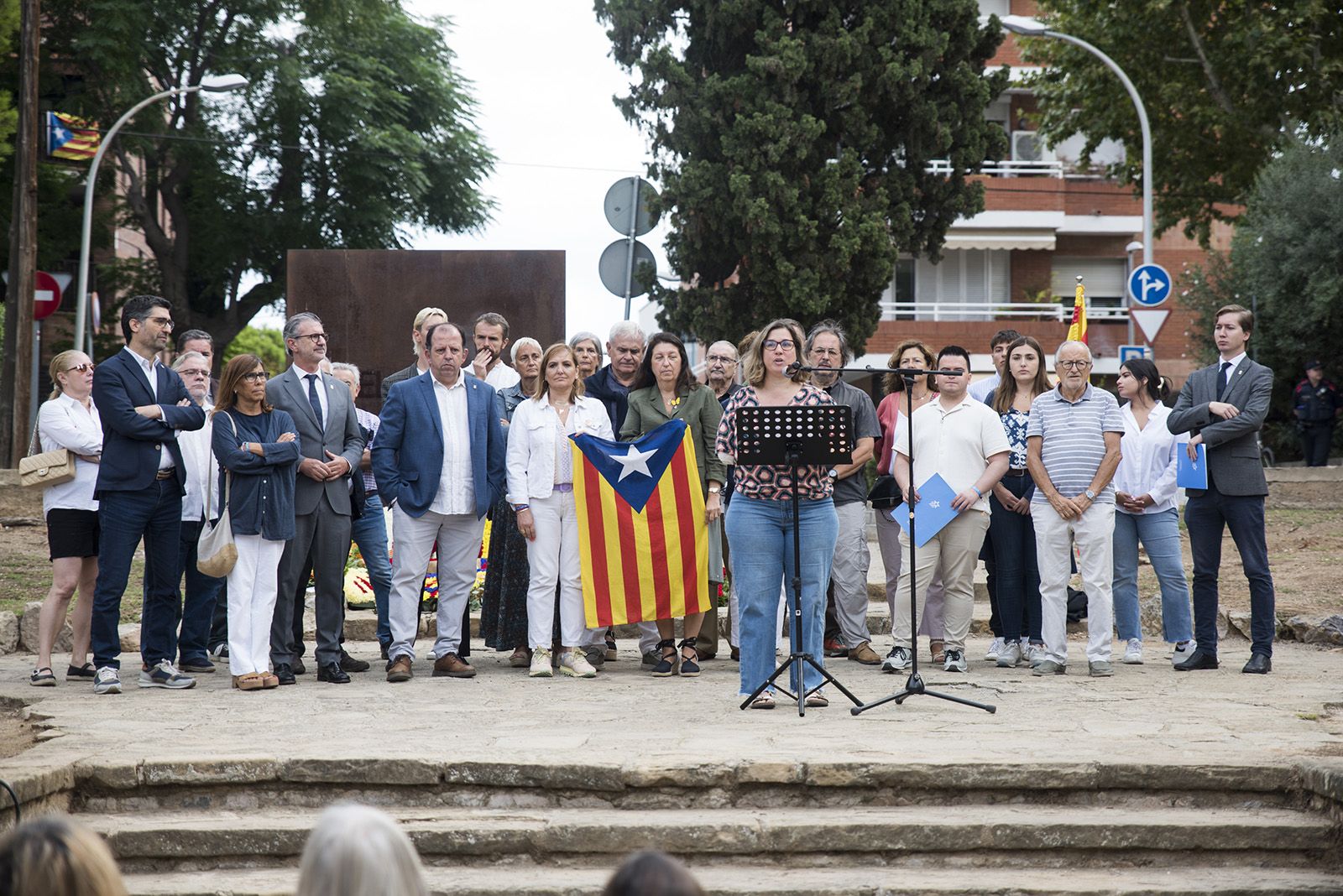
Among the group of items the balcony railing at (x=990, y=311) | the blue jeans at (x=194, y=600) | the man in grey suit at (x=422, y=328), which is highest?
the balcony railing at (x=990, y=311)

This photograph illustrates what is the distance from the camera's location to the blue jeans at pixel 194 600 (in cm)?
944

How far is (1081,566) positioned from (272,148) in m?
31.3

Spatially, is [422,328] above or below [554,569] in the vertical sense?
above

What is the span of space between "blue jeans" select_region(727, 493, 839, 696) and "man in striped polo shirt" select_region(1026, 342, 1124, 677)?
2.11 m

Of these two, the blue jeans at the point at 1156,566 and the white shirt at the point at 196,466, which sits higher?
the white shirt at the point at 196,466

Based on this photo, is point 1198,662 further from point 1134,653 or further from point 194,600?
point 194,600

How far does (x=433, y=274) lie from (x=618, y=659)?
4513mm

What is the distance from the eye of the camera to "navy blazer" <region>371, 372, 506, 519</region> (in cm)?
918

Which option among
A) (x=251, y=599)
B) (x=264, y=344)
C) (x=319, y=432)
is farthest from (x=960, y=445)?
(x=264, y=344)

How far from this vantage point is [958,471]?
912 centimetres

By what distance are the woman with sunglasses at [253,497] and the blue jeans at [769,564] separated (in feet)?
9.13

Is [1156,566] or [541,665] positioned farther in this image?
[1156,566]

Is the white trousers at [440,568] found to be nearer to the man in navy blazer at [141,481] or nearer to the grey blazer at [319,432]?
the grey blazer at [319,432]

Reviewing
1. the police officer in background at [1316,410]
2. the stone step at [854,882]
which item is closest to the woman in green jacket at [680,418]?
the stone step at [854,882]
